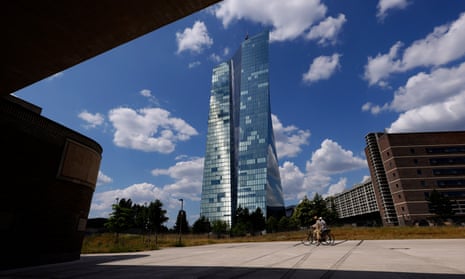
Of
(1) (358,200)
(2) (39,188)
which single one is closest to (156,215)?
(2) (39,188)

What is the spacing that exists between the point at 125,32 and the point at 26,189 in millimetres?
10740

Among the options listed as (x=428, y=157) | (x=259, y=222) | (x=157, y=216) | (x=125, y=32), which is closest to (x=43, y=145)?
(x=125, y=32)

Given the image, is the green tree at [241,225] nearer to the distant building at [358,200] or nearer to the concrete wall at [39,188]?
the concrete wall at [39,188]

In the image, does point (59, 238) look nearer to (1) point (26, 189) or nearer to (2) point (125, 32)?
(1) point (26, 189)

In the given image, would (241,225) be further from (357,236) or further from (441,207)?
(441,207)

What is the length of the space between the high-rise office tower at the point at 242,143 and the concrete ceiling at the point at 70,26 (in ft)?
369

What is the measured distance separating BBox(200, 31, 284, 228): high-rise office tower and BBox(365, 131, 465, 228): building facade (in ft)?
170

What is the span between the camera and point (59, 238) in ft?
45.4

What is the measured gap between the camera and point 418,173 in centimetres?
7412

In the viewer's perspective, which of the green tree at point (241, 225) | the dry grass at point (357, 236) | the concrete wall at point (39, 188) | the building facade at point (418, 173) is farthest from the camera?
the building facade at point (418, 173)

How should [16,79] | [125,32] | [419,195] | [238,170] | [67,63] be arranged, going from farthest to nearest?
1. [238,170]
2. [419,195]
3. [16,79]
4. [67,63]
5. [125,32]

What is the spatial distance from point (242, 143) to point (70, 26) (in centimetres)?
12708

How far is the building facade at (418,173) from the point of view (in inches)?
2795

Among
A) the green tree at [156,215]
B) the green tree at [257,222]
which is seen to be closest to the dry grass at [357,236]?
the green tree at [156,215]
